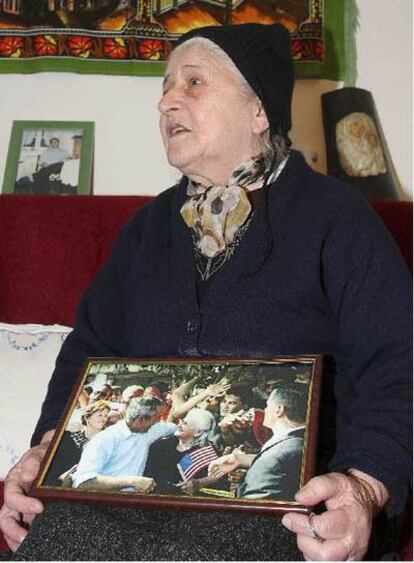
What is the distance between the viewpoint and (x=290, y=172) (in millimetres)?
1282

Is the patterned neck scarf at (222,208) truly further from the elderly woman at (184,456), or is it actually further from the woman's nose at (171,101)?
the elderly woman at (184,456)

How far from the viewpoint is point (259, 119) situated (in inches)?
52.7

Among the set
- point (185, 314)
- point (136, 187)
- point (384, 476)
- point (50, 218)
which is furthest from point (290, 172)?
point (136, 187)

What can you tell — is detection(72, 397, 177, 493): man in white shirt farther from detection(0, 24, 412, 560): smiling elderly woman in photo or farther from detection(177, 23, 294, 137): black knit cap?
detection(177, 23, 294, 137): black knit cap

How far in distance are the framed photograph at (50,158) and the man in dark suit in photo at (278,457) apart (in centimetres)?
136

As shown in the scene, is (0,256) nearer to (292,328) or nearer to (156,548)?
(292,328)

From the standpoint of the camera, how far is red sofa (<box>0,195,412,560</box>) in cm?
168

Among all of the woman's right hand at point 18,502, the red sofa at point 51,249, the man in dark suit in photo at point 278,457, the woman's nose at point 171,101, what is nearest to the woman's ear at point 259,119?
→ the woman's nose at point 171,101

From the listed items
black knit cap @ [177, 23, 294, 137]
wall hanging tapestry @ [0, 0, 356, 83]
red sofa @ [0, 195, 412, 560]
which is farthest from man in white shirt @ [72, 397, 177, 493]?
wall hanging tapestry @ [0, 0, 356, 83]

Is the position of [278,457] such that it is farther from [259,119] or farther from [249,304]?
[259,119]

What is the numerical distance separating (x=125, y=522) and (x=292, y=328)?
0.40 m

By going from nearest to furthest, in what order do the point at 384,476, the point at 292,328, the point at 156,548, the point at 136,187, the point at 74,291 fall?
the point at 156,548
the point at 384,476
the point at 292,328
the point at 74,291
the point at 136,187

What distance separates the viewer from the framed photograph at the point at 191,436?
857 mm

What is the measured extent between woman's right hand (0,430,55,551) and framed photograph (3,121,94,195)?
1175 millimetres
